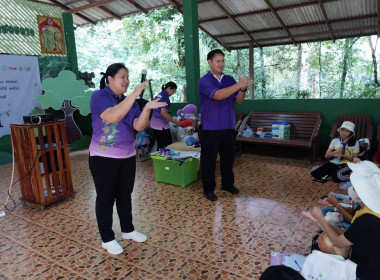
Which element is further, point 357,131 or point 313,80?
point 313,80

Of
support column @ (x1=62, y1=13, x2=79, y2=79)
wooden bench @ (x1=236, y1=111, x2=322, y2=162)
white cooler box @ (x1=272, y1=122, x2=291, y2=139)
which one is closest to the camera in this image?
wooden bench @ (x1=236, y1=111, x2=322, y2=162)

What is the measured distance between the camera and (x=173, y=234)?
245cm

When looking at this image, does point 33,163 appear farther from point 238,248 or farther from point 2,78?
point 2,78

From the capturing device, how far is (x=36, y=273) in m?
2.00

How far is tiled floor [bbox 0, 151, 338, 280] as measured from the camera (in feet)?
6.57

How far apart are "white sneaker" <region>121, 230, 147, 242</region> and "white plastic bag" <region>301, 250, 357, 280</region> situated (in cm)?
132

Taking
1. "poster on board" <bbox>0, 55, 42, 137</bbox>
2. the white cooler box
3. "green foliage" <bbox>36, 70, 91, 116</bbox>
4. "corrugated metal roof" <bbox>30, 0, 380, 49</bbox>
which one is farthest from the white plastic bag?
"poster on board" <bbox>0, 55, 42, 137</bbox>

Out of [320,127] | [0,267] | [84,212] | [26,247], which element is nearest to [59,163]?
[84,212]

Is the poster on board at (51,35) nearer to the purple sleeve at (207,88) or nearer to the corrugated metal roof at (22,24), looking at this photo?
the corrugated metal roof at (22,24)

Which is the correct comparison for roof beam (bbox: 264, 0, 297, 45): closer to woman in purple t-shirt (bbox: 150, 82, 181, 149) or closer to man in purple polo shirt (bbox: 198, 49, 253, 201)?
woman in purple t-shirt (bbox: 150, 82, 181, 149)

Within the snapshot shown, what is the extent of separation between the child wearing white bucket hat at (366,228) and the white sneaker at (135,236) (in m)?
1.54

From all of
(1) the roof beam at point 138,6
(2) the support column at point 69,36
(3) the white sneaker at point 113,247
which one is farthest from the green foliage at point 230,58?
(3) the white sneaker at point 113,247

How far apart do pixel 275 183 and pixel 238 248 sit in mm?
1627

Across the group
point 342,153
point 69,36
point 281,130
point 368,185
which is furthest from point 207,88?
point 69,36
